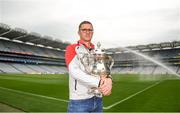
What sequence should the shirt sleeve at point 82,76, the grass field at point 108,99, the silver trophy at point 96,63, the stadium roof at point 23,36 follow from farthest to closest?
the stadium roof at point 23,36 → the grass field at point 108,99 → the silver trophy at point 96,63 → the shirt sleeve at point 82,76

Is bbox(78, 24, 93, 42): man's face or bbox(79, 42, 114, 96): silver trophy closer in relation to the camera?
bbox(79, 42, 114, 96): silver trophy

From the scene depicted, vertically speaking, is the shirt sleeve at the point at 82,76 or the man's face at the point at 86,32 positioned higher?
the man's face at the point at 86,32

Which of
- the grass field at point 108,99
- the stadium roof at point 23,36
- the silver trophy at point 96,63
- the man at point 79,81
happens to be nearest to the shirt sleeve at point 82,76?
the man at point 79,81

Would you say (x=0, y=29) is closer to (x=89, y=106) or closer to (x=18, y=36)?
(x=18, y=36)

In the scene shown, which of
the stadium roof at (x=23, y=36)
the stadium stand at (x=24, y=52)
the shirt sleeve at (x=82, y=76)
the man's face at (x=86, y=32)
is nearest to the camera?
the shirt sleeve at (x=82, y=76)

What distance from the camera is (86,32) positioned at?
2719mm

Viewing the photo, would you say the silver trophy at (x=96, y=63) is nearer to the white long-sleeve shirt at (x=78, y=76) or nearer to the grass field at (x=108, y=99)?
the white long-sleeve shirt at (x=78, y=76)

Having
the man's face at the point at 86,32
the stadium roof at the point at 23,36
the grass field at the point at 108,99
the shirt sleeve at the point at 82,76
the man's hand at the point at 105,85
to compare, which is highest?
the stadium roof at the point at 23,36

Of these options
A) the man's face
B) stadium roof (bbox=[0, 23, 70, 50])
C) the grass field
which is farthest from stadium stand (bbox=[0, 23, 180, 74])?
the man's face

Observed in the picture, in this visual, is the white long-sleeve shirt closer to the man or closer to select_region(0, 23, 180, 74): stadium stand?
the man

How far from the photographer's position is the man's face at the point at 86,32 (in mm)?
2700

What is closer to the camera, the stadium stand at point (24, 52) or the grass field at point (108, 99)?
the grass field at point (108, 99)

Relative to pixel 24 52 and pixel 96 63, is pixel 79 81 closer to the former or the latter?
pixel 96 63

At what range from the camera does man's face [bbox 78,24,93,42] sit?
2700 millimetres
